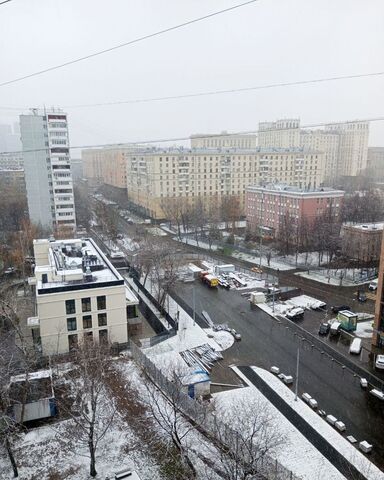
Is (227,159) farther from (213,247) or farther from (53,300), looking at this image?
(53,300)

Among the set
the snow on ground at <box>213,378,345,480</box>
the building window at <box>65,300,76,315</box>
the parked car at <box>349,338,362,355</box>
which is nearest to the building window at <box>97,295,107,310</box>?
the building window at <box>65,300,76,315</box>

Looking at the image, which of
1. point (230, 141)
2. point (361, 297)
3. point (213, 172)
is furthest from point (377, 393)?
point (230, 141)

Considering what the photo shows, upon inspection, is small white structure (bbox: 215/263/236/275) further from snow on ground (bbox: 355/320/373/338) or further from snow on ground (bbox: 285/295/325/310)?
snow on ground (bbox: 355/320/373/338)

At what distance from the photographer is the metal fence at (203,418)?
9513mm

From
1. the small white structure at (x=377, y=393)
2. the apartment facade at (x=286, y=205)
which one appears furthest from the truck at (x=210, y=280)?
the small white structure at (x=377, y=393)

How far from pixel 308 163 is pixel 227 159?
486 inches

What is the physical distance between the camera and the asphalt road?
483 inches

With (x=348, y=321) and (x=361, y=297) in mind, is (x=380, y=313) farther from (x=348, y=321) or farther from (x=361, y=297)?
(x=361, y=297)

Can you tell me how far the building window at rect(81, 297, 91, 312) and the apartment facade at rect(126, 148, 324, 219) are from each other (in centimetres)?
3320

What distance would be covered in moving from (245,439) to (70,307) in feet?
33.4

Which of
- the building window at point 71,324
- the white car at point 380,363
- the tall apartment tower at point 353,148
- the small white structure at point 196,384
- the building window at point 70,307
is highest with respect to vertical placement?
the tall apartment tower at point 353,148

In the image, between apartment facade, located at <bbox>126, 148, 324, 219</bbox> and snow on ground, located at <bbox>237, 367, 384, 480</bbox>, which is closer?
snow on ground, located at <bbox>237, 367, 384, 480</bbox>

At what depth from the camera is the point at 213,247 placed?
3684 cm

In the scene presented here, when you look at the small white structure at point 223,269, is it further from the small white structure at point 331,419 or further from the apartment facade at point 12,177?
the apartment facade at point 12,177
